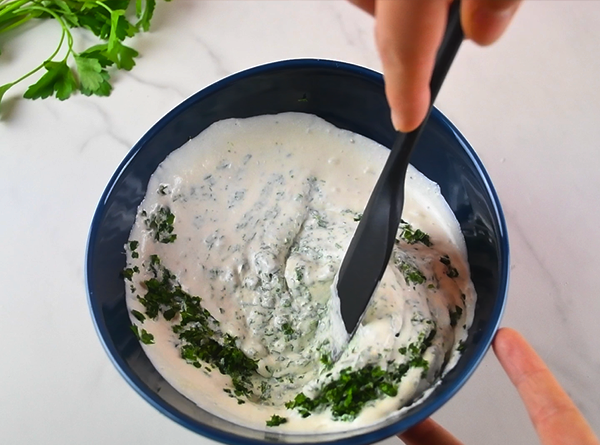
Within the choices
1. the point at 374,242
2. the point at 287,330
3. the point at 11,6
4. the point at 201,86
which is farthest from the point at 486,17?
the point at 11,6

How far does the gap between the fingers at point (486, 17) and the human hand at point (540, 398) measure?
23.7 inches

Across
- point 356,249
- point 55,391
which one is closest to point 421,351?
point 356,249

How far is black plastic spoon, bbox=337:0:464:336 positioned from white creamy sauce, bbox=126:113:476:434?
0.19 ft

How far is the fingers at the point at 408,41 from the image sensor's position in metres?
0.50

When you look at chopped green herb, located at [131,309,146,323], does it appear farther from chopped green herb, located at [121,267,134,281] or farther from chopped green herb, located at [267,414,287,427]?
chopped green herb, located at [267,414,287,427]

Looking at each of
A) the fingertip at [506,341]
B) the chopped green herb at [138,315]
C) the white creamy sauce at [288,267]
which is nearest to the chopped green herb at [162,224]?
the white creamy sauce at [288,267]

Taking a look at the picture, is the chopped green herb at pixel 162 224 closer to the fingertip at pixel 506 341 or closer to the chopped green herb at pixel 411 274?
the chopped green herb at pixel 411 274

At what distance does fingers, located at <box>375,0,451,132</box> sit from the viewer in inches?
19.7

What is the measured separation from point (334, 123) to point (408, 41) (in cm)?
71

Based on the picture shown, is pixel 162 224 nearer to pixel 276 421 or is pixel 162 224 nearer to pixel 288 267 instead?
pixel 288 267

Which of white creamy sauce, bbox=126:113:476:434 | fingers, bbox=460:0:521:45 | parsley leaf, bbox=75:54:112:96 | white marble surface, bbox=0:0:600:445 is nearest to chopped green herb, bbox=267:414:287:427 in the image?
white creamy sauce, bbox=126:113:476:434

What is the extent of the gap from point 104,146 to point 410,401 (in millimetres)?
865

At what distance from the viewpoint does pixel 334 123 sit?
123 cm

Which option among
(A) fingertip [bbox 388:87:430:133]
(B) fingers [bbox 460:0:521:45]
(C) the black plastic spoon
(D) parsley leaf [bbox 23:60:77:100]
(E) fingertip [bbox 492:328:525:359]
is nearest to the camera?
(B) fingers [bbox 460:0:521:45]
